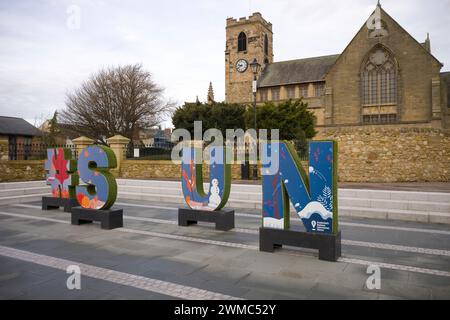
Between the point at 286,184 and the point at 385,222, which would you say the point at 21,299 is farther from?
the point at 385,222

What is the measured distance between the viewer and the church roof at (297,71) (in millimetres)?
A: 48656

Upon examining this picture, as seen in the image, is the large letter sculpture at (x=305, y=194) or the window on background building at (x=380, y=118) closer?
the large letter sculpture at (x=305, y=194)

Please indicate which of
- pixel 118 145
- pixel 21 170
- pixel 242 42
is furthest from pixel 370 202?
pixel 242 42

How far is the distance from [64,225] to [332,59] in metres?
48.5

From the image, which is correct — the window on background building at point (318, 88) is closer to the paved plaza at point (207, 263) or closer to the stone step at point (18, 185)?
the stone step at point (18, 185)

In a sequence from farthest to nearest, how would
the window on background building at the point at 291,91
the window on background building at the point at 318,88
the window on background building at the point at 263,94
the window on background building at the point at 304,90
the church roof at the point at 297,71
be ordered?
1. the window on background building at the point at 263,94
2. the window on background building at the point at 291,91
3. the church roof at the point at 297,71
4. the window on background building at the point at 304,90
5. the window on background building at the point at 318,88

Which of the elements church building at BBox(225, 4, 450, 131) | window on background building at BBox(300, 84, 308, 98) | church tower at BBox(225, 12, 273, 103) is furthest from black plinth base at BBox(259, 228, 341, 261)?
church tower at BBox(225, 12, 273, 103)

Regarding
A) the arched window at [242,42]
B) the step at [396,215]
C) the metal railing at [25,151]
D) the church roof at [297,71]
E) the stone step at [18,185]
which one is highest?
the arched window at [242,42]

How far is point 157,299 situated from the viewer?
13.4 feet

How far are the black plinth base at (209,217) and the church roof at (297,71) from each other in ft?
143

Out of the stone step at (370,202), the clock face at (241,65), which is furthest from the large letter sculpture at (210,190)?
the clock face at (241,65)

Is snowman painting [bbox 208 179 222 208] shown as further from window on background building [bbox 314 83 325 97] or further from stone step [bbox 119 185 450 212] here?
window on background building [bbox 314 83 325 97]

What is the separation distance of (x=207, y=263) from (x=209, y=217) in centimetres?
272
